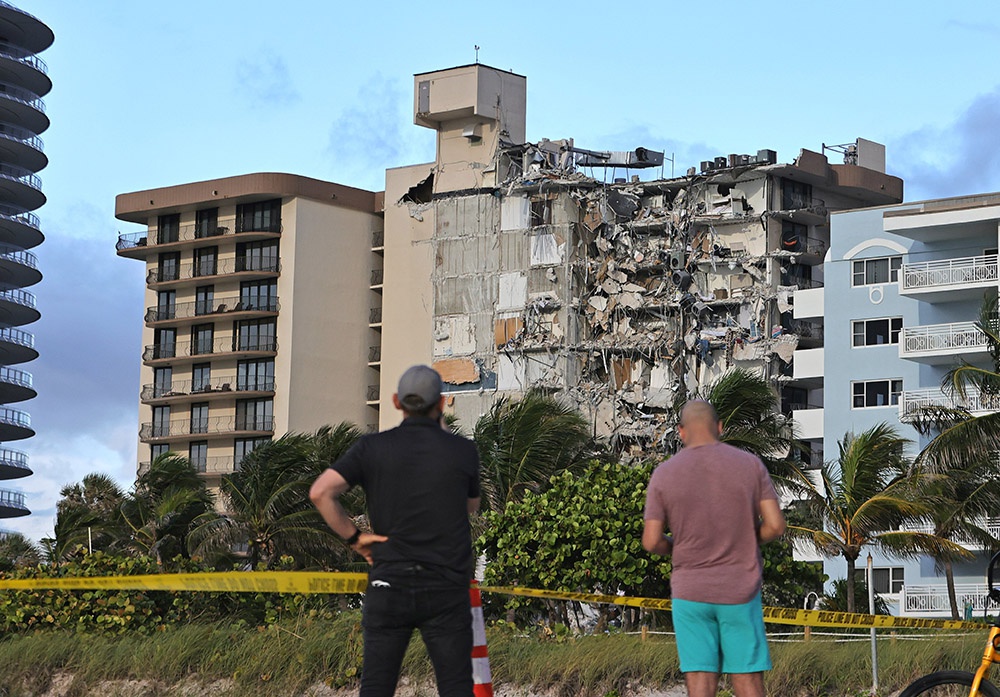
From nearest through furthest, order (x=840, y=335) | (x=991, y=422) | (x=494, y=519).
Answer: (x=494, y=519) < (x=991, y=422) < (x=840, y=335)

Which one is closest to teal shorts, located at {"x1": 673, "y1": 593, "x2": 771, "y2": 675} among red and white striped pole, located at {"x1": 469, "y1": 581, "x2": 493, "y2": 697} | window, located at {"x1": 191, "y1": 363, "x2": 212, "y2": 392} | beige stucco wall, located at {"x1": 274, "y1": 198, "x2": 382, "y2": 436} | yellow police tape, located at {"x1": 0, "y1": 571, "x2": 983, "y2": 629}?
red and white striped pole, located at {"x1": 469, "y1": 581, "x2": 493, "y2": 697}

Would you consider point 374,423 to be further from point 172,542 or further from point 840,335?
point 172,542

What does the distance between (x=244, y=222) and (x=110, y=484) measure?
25.8m

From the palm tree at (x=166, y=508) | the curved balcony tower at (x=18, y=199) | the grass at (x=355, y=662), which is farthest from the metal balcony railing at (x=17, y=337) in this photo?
the grass at (x=355, y=662)

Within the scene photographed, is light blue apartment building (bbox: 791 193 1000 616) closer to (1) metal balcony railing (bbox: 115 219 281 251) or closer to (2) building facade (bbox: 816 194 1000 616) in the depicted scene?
(2) building facade (bbox: 816 194 1000 616)

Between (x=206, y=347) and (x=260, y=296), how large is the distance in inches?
176

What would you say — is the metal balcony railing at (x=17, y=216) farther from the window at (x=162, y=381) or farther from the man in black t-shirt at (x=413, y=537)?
the man in black t-shirt at (x=413, y=537)

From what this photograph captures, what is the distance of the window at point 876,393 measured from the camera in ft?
206

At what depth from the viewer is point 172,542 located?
49688 millimetres

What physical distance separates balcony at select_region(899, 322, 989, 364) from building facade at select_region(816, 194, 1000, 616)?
0.12ft

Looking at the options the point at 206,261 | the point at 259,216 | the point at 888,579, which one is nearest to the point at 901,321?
the point at 888,579

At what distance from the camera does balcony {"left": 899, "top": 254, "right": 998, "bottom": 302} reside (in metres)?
58.8

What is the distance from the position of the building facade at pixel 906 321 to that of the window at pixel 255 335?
32.4m

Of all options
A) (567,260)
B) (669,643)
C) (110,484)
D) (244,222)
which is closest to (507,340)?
(567,260)
